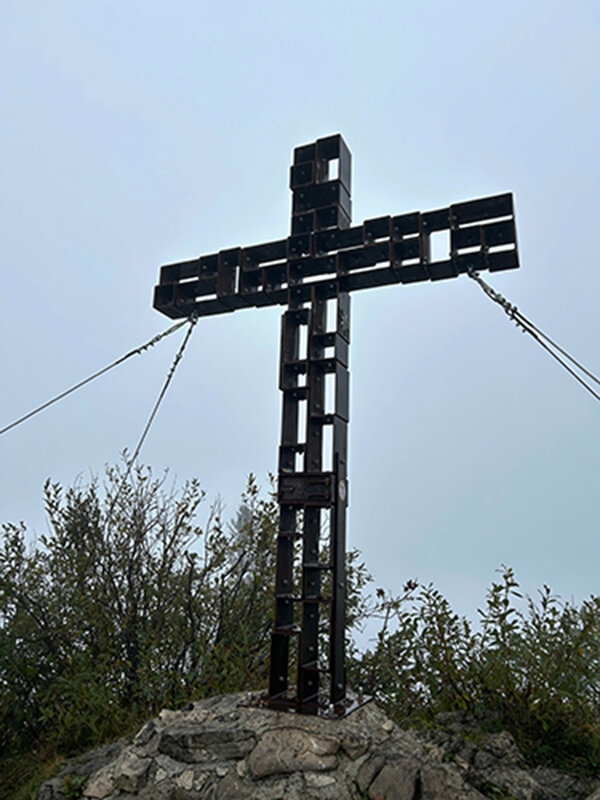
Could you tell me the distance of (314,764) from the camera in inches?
190

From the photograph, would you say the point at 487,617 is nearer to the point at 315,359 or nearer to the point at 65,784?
the point at 315,359

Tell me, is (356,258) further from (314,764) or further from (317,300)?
(314,764)

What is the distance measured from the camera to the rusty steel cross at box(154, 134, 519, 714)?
5730mm

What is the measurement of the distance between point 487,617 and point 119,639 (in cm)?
459

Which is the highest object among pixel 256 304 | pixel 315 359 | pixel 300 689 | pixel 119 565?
pixel 256 304

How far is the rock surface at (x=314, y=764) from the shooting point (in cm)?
466

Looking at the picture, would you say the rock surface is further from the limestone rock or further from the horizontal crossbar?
the horizontal crossbar

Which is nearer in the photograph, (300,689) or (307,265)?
(300,689)

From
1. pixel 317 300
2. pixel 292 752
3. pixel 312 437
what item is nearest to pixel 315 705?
pixel 292 752

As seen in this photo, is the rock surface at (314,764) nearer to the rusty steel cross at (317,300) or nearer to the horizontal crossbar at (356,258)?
the rusty steel cross at (317,300)

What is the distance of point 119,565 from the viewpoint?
28.1 ft

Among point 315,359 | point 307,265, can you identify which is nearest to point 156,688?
point 315,359

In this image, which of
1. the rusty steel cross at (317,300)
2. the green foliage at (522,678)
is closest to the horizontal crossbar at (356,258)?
the rusty steel cross at (317,300)

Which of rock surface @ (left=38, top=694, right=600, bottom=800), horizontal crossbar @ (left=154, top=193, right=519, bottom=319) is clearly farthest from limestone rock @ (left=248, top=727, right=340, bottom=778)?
horizontal crossbar @ (left=154, top=193, right=519, bottom=319)
